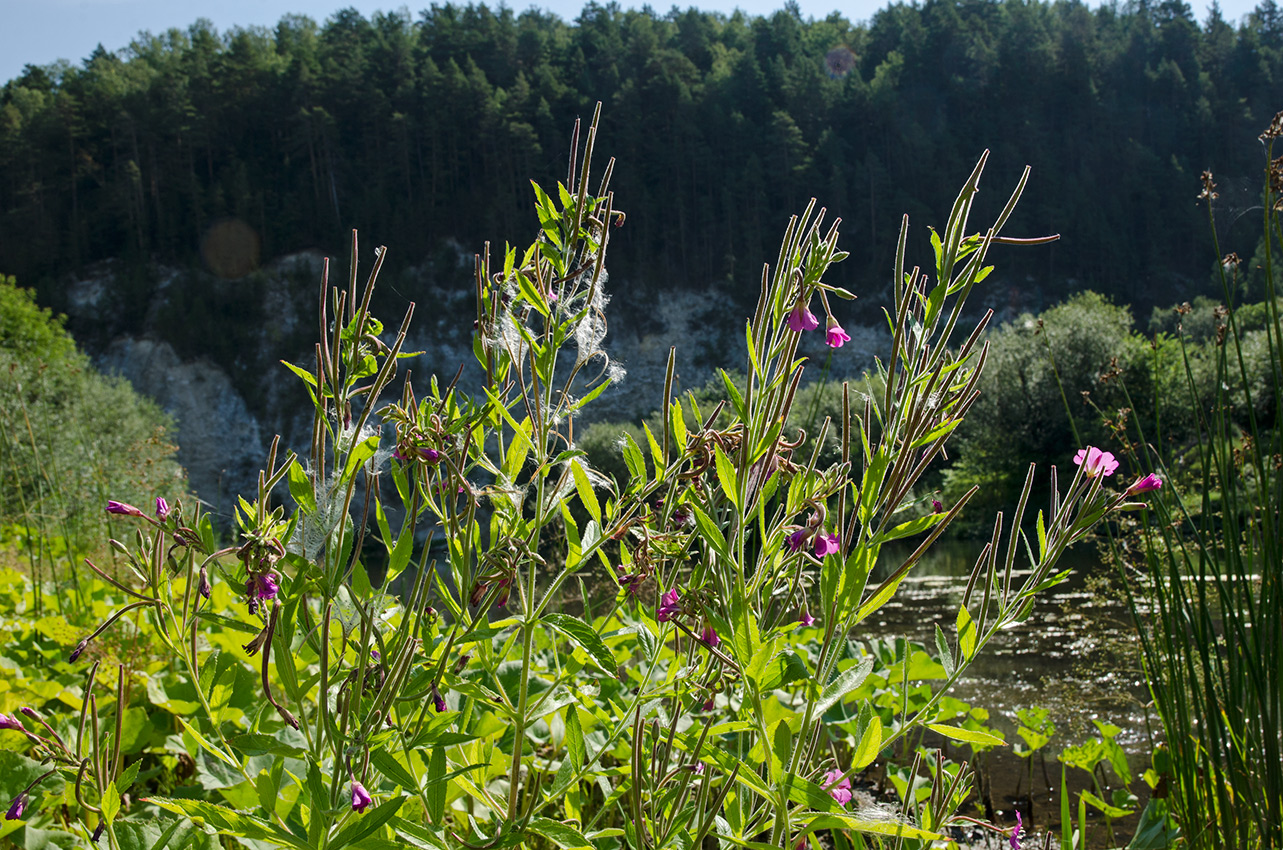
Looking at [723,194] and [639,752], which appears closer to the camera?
[639,752]

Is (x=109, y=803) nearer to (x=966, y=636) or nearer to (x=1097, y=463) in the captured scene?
(x=966, y=636)

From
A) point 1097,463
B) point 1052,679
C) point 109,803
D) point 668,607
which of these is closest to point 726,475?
point 668,607

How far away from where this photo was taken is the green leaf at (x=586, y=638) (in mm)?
803

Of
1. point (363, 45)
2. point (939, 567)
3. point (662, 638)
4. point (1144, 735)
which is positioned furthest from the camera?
point (363, 45)

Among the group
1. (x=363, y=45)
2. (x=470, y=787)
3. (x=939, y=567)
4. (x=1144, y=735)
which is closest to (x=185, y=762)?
(x=470, y=787)

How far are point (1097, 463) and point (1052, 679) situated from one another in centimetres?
508

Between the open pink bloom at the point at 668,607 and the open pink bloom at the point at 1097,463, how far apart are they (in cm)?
52

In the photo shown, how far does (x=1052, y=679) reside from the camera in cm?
523

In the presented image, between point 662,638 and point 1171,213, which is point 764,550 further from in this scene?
point 1171,213

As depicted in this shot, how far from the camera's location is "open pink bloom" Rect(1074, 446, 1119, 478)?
90cm

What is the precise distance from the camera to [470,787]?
856mm

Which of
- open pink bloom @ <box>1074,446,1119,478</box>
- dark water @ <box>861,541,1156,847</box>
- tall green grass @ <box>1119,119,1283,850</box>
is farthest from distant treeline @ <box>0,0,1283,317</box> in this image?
open pink bloom @ <box>1074,446,1119,478</box>

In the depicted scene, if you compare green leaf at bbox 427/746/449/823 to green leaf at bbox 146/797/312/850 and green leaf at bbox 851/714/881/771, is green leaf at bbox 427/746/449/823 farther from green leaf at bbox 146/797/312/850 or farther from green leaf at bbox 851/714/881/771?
green leaf at bbox 851/714/881/771

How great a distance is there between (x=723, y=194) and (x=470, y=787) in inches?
1900
